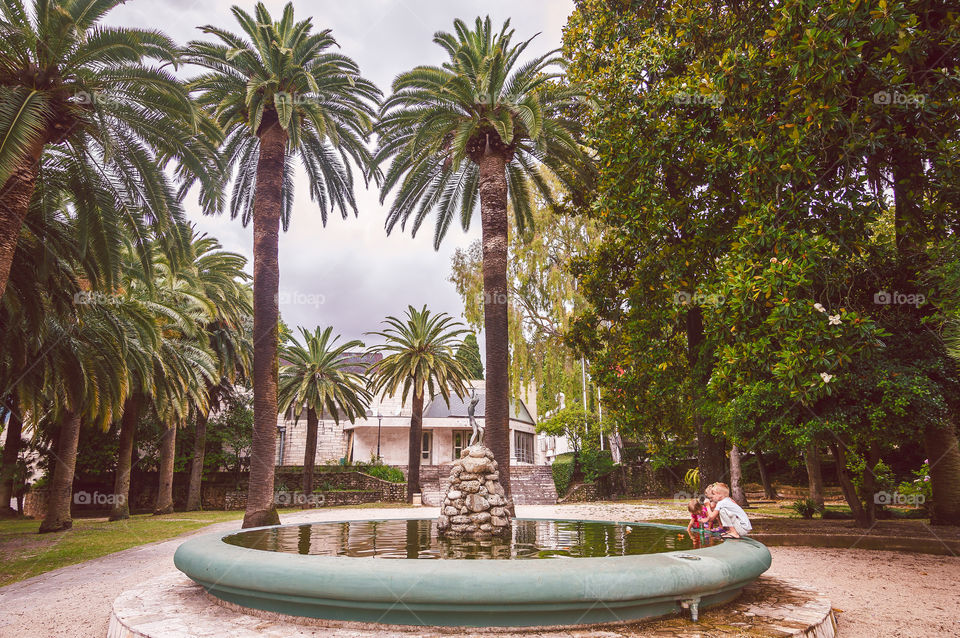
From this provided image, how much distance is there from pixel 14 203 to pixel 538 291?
851 inches

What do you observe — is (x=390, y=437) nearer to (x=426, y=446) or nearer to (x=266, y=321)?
(x=426, y=446)

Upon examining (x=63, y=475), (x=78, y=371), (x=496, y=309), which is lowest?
(x=63, y=475)

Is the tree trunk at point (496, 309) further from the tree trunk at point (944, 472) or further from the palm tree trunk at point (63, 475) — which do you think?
the palm tree trunk at point (63, 475)

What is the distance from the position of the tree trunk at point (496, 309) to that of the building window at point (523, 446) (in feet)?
97.3

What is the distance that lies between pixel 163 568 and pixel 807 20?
1534 cm

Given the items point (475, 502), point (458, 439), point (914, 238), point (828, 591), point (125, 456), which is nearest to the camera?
point (828, 591)

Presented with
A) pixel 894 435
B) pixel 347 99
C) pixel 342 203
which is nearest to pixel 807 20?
pixel 894 435

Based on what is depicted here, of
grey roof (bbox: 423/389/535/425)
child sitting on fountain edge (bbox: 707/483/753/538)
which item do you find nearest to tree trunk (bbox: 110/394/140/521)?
grey roof (bbox: 423/389/535/425)

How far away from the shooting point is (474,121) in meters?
15.3

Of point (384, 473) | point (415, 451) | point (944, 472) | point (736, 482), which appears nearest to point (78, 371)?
point (415, 451)

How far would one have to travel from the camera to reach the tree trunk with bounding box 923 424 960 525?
12.3 metres

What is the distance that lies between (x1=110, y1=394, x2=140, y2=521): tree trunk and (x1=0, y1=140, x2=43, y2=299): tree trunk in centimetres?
1568

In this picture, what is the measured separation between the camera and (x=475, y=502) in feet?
30.0

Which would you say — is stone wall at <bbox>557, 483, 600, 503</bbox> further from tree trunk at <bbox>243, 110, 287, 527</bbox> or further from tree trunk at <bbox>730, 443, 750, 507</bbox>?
tree trunk at <bbox>243, 110, 287, 527</bbox>
